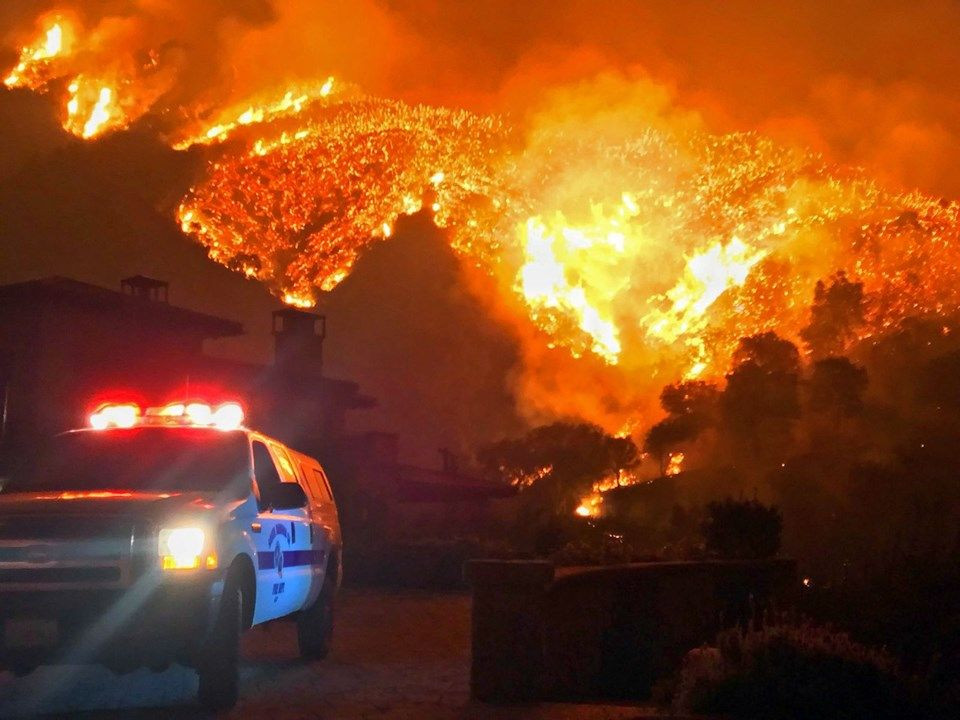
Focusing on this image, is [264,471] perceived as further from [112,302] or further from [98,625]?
[112,302]

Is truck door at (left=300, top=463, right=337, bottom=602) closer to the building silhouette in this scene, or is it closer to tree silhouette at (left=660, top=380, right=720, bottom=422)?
the building silhouette

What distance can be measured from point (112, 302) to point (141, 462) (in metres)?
23.1

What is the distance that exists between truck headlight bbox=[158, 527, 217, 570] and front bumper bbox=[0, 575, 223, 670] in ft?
0.46

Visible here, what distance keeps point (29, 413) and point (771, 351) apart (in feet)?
77.6

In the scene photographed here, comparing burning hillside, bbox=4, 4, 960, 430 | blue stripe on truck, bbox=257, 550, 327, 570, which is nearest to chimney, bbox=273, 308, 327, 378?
burning hillside, bbox=4, 4, 960, 430

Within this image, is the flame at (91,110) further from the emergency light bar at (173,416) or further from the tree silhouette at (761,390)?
the emergency light bar at (173,416)

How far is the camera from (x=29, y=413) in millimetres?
29641

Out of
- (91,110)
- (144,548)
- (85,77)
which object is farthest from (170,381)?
(144,548)

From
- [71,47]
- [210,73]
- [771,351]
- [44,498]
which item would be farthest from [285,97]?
[44,498]

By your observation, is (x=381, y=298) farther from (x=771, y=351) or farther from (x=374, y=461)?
(x=374, y=461)

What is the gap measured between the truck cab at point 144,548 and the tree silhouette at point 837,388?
34.7 metres

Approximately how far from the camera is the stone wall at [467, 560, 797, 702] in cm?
906

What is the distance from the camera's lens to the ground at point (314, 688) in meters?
8.64

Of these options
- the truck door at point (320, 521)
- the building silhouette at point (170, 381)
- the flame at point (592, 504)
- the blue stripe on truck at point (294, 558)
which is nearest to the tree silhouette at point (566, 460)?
the flame at point (592, 504)
